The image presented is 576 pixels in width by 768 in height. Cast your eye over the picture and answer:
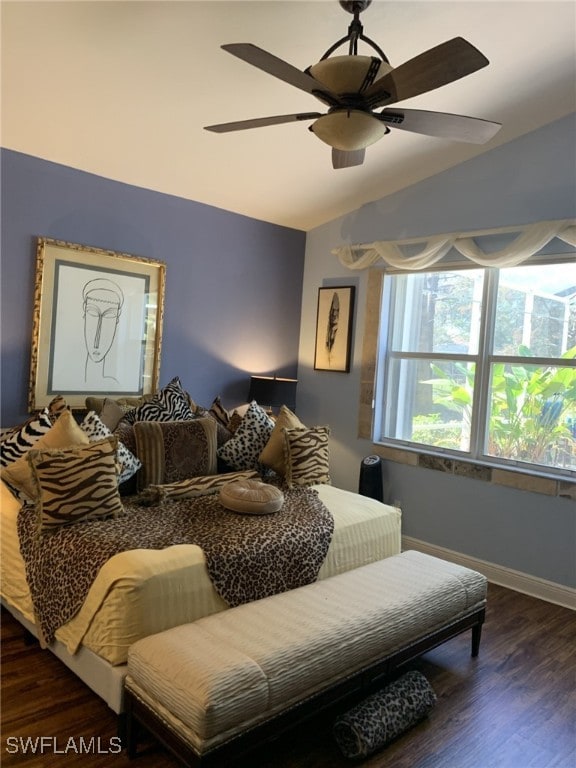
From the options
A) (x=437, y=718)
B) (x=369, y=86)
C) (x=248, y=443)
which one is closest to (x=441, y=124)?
(x=369, y=86)

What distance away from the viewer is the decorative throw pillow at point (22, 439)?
2.85 m

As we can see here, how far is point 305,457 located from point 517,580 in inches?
63.7

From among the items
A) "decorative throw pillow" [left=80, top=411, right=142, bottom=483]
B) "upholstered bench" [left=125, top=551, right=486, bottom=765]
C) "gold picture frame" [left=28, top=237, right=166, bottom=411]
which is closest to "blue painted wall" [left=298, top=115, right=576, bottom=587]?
"upholstered bench" [left=125, top=551, right=486, bottom=765]

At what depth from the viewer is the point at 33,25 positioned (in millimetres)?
2539

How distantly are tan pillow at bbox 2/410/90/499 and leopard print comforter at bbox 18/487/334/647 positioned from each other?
0.47ft

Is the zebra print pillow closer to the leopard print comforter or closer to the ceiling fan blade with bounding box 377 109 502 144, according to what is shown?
the leopard print comforter

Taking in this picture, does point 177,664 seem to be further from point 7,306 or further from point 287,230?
point 287,230

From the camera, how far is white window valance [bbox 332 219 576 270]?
3.60 meters

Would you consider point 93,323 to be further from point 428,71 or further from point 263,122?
point 428,71

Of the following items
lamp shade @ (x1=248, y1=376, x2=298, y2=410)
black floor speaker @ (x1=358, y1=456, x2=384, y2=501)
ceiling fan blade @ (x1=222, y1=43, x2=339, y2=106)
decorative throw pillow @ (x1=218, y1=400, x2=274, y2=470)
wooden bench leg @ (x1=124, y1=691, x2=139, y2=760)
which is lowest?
wooden bench leg @ (x1=124, y1=691, x2=139, y2=760)

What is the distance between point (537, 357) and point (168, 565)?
2766 mm

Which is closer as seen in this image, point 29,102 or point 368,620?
point 368,620

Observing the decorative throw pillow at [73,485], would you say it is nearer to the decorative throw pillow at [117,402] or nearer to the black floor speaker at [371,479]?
the decorative throw pillow at [117,402]

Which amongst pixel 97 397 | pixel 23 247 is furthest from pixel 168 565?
pixel 23 247
